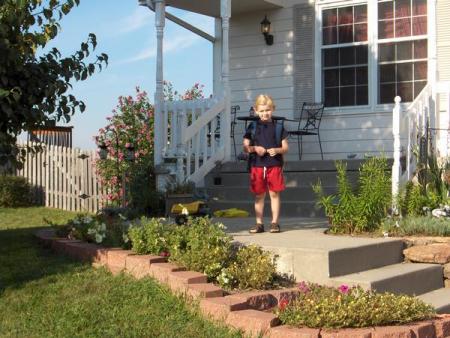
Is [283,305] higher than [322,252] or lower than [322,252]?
lower

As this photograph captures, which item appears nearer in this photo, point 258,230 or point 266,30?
point 258,230

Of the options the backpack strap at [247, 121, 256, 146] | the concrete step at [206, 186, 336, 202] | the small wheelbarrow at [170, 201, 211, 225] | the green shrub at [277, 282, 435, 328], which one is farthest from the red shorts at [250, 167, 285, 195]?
the green shrub at [277, 282, 435, 328]

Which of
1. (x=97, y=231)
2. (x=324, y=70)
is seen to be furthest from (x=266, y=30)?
(x=97, y=231)

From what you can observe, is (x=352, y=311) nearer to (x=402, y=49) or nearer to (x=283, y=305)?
(x=283, y=305)

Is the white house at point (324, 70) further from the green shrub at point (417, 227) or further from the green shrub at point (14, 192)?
the green shrub at point (14, 192)

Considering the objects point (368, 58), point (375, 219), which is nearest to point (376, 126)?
point (368, 58)

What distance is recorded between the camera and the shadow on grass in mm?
5449

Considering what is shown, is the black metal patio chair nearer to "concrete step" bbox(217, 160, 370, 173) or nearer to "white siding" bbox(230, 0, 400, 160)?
"white siding" bbox(230, 0, 400, 160)

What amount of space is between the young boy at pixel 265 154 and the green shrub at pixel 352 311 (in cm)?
231

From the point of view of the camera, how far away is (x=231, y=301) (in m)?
4.49

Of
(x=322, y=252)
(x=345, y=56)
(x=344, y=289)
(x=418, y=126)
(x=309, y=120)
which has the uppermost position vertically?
(x=345, y=56)

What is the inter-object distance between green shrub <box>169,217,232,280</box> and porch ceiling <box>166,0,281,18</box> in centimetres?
616

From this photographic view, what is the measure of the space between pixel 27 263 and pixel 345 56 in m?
6.78

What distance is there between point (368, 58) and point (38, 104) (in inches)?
254
